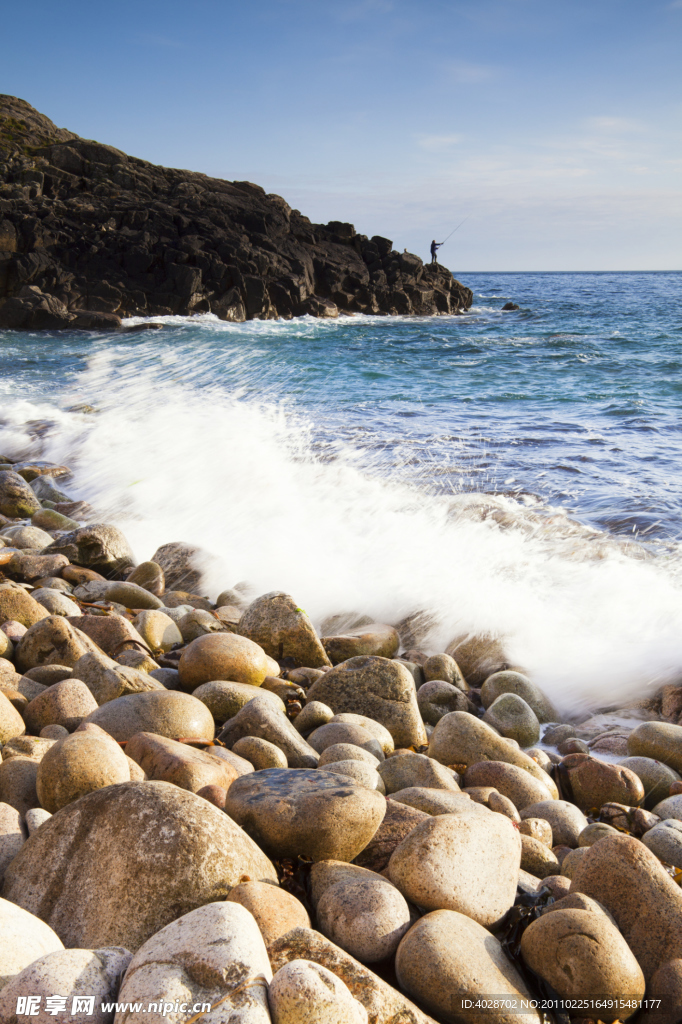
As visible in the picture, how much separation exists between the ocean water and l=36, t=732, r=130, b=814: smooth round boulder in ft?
8.24

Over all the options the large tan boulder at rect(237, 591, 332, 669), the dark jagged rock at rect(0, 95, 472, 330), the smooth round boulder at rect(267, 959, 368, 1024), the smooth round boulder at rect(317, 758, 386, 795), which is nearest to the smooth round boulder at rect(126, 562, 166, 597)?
the large tan boulder at rect(237, 591, 332, 669)

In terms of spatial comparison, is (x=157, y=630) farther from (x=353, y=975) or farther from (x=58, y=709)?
(x=353, y=975)

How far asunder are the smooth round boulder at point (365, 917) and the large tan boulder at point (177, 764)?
53cm

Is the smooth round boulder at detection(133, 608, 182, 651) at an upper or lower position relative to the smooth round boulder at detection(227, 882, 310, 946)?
lower

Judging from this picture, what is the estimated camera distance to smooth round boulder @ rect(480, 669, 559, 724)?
131 inches

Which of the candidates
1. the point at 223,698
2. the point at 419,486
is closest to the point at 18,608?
the point at 223,698

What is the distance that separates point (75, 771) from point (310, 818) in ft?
2.04

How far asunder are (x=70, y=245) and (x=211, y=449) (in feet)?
84.3

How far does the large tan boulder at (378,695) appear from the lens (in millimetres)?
2912

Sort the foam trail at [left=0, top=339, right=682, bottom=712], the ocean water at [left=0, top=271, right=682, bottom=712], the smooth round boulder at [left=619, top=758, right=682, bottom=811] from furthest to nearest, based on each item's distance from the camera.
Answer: the ocean water at [left=0, top=271, right=682, bottom=712] → the foam trail at [left=0, top=339, right=682, bottom=712] → the smooth round boulder at [left=619, top=758, right=682, bottom=811]

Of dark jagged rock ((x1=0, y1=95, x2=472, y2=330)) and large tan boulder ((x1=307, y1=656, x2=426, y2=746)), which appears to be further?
dark jagged rock ((x1=0, y1=95, x2=472, y2=330))

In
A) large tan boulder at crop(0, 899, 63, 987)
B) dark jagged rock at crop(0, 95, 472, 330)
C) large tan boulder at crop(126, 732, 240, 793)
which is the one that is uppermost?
dark jagged rock at crop(0, 95, 472, 330)

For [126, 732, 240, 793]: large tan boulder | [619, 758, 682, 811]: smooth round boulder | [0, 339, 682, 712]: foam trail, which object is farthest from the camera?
[0, 339, 682, 712]: foam trail

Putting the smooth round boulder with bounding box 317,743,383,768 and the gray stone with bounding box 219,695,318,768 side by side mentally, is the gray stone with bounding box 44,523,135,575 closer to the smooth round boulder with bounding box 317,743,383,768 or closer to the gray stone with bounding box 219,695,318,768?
the gray stone with bounding box 219,695,318,768
